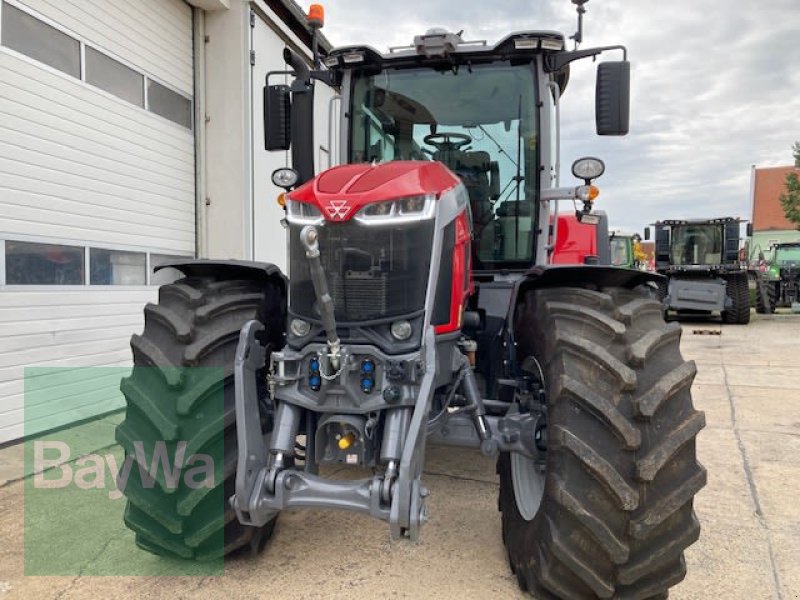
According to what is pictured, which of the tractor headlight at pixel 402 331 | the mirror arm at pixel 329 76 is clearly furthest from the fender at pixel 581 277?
the mirror arm at pixel 329 76

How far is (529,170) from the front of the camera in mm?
3717

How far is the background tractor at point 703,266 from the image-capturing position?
15531 millimetres

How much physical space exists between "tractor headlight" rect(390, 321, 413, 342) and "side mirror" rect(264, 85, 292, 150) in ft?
5.39

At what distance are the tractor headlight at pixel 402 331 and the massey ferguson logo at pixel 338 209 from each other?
49cm

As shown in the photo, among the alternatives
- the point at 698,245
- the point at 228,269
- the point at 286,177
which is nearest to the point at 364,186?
the point at 228,269

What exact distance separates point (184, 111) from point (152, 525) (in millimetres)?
6062

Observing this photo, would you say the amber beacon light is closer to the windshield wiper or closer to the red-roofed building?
the windshield wiper

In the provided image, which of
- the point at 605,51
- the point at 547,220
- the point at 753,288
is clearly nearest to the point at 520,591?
the point at 547,220

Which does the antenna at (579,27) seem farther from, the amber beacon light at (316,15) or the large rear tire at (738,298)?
the large rear tire at (738,298)

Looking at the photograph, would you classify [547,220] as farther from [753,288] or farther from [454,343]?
[753,288]

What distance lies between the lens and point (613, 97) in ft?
11.0

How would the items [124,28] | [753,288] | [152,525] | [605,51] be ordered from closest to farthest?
[152,525]
[605,51]
[124,28]
[753,288]

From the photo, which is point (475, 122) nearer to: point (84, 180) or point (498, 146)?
point (498, 146)

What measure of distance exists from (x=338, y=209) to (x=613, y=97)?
5.97 feet
